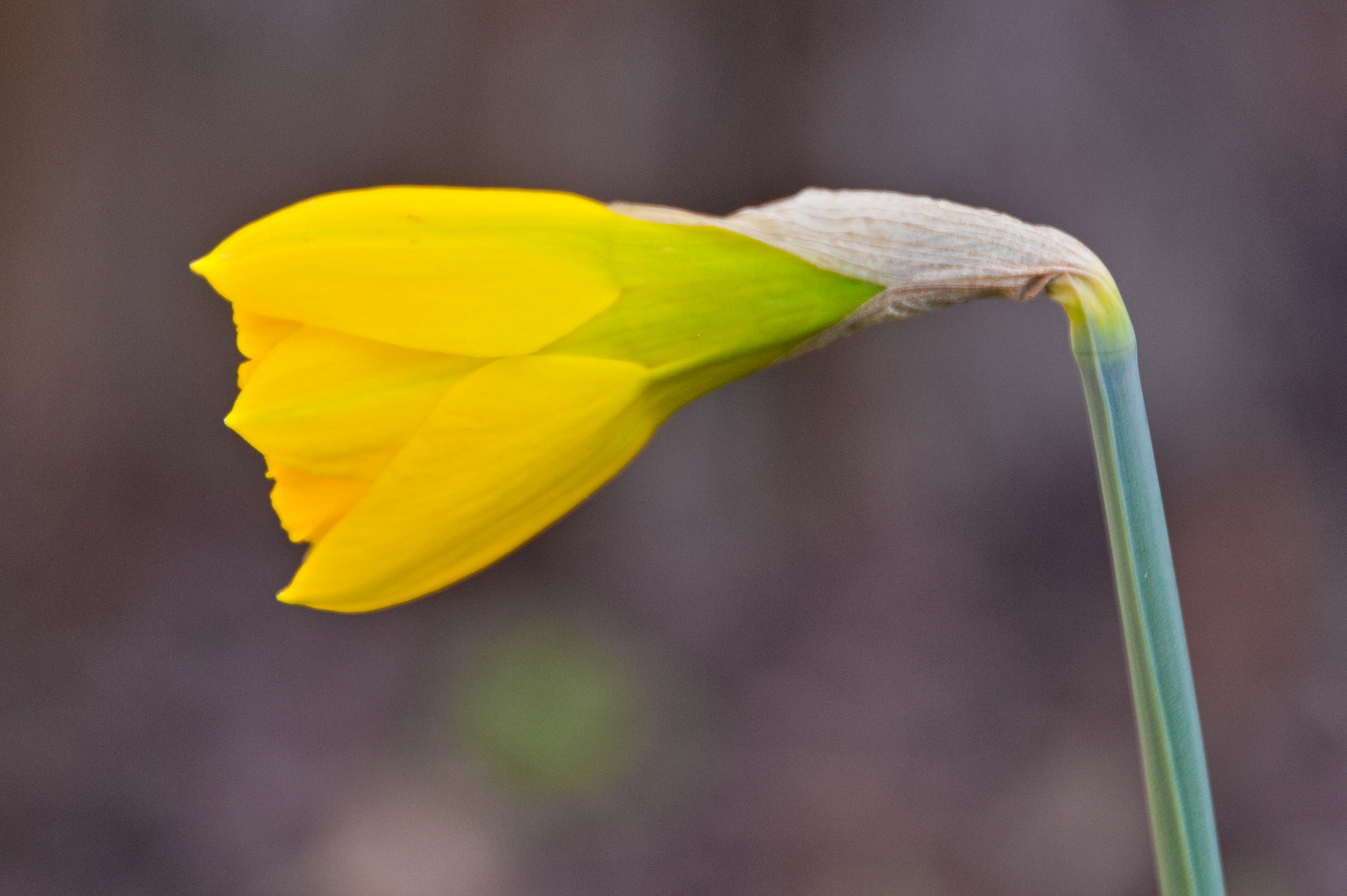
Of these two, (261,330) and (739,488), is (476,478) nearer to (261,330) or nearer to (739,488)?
(261,330)

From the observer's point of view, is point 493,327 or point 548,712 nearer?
point 493,327

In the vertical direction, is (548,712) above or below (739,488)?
below

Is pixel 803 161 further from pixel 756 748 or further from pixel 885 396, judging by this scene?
pixel 756 748

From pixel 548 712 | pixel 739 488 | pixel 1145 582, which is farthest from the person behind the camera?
pixel 739 488

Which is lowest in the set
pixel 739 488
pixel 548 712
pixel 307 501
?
pixel 548 712

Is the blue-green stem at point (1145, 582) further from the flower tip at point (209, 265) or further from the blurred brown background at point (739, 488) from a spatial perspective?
the blurred brown background at point (739, 488)

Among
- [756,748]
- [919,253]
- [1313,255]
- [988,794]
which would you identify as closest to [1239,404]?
[1313,255]

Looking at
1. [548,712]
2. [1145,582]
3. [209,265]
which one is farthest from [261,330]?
[548,712]
